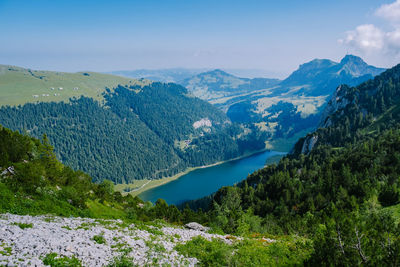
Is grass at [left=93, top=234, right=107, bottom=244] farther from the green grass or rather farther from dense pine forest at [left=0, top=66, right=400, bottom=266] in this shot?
dense pine forest at [left=0, top=66, right=400, bottom=266]

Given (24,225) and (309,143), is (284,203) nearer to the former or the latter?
(24,225)

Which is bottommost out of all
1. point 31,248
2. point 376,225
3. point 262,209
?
point 262,209

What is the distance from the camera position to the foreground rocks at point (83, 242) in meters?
17.8

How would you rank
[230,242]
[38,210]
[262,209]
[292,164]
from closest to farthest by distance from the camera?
[38,210] → [230,242] → [262,209] → [292,164]

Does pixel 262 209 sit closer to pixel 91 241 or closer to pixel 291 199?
pixel 291 199

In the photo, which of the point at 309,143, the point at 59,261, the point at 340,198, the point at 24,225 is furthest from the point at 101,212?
the point at 309,143

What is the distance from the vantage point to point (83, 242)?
2117 cm

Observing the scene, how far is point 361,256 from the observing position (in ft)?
55.0

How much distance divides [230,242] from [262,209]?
72739 millimetres

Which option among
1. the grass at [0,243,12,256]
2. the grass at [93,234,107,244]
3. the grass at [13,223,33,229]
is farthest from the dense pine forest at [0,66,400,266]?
the grass at [0,243,12,256]

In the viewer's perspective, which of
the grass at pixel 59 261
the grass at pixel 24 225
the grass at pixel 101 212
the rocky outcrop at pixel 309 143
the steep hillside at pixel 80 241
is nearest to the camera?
the grass at pixel 59 261

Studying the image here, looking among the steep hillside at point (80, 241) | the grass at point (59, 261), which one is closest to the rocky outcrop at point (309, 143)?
the steep hillside at point (80, 241)

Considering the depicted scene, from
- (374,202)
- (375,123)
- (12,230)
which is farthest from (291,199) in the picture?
(375,123)

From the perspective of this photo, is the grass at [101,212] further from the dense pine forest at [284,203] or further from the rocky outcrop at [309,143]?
the rocky outcrop at [309,143]
